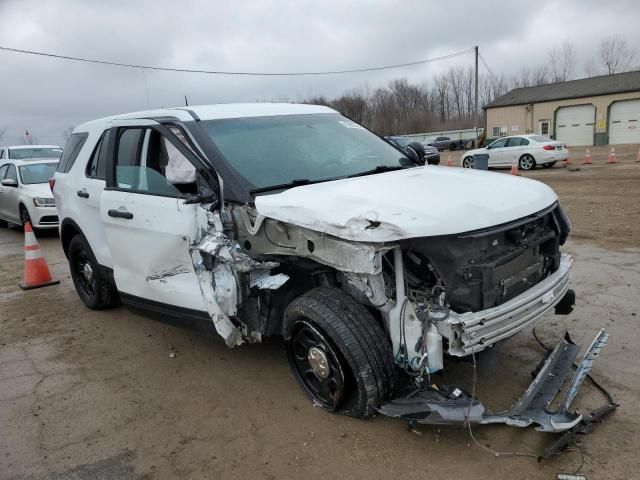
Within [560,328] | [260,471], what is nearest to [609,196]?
[560,328]

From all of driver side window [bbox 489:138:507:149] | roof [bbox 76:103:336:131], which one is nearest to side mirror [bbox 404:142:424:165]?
roof [bbox 76:103:336:131]

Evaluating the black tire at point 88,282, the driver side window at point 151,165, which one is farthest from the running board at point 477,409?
the black tire at point 88,282

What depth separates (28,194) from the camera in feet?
33.4

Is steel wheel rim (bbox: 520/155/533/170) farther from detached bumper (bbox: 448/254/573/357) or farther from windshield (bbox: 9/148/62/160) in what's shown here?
detached bumper (bbox: 448/254/573/357)

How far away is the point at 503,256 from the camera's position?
2.91 m

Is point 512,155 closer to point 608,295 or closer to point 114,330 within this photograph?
point 608,295

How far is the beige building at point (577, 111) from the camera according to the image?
3538 centimetres

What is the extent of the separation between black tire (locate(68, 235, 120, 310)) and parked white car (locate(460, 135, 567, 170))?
17.3m

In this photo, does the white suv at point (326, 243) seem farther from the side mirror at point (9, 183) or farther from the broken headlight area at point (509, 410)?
the side mirror at point (9, 183)

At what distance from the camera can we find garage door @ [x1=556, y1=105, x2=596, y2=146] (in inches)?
1474

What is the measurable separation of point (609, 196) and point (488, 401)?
9.68m

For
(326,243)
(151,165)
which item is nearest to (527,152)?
(151,165)

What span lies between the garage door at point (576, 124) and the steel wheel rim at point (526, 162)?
21.9 metres

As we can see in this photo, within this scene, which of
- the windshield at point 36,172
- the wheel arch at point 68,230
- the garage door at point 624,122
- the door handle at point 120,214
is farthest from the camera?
the garage door at point 624,122
